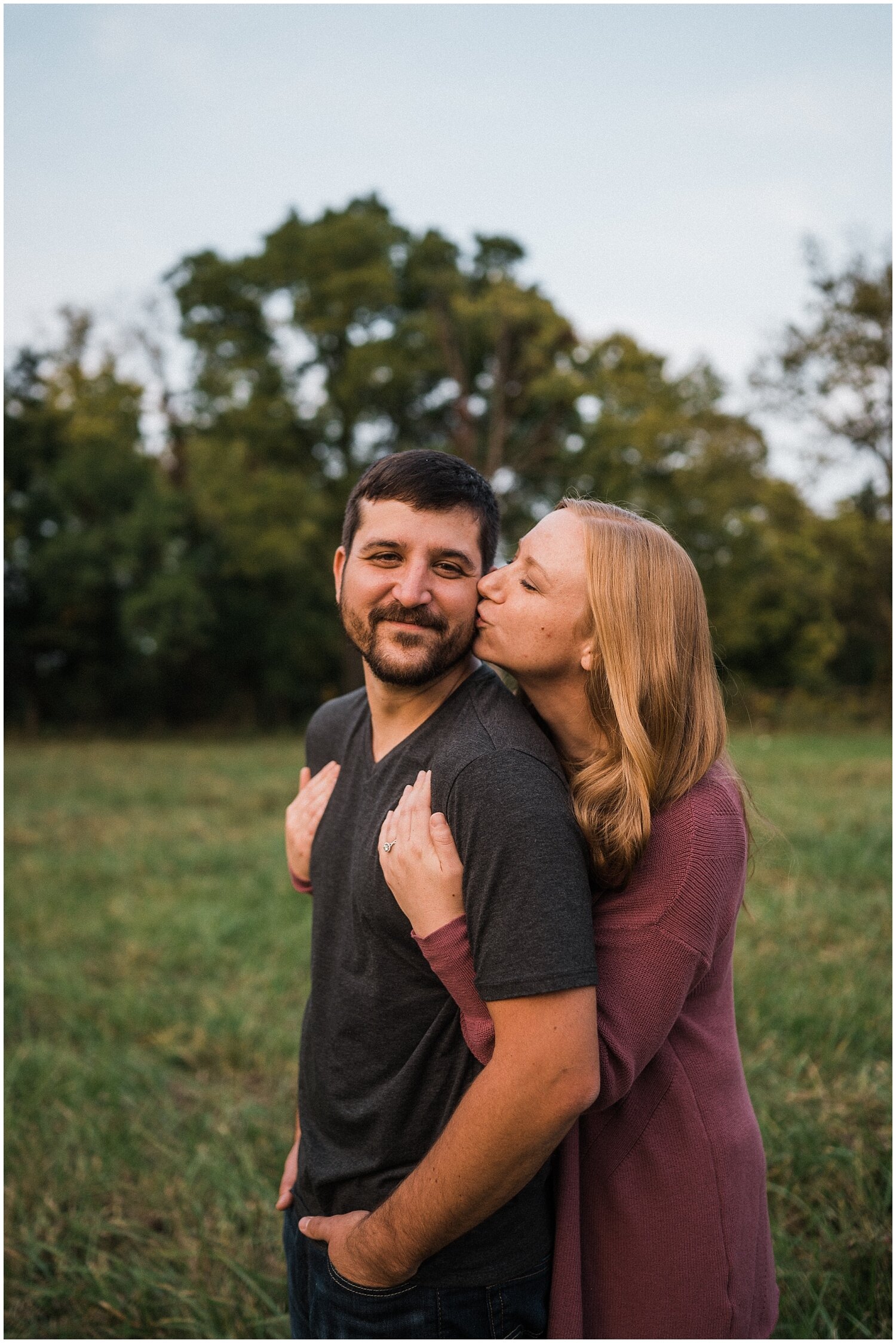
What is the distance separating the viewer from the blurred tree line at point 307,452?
22547 millimetres

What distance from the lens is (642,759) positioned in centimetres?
177

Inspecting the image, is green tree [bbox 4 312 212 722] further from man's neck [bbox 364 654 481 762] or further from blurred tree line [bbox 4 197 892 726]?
man's neck [bbox 364 654 481 762]

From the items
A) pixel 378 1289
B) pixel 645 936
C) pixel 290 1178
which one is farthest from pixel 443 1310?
pixel 645 936

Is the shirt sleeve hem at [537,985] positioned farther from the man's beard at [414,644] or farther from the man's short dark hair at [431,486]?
the man's short dark hair at [431,486]

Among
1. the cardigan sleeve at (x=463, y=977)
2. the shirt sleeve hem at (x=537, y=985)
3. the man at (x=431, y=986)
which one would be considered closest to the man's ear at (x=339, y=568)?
the man at (x=431, y=986)

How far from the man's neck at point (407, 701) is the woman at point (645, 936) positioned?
17 centimetres

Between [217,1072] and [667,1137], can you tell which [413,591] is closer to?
[667,1137]

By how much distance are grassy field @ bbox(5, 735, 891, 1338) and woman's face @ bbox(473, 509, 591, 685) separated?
0.67 m

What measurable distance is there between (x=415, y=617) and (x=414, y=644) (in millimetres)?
55

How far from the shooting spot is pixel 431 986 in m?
1.82

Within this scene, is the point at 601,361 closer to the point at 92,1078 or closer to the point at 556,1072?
the point at 92,1078

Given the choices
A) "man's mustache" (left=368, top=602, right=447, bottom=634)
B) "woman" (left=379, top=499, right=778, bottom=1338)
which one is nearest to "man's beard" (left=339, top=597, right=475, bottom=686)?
"man's mustache" (left=368, top=602, right=447, bottom=634)

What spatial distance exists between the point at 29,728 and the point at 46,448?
693cm

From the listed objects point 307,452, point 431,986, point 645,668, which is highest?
point 307,452
